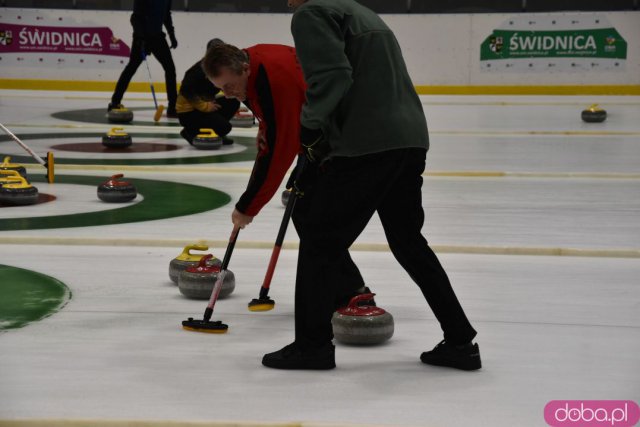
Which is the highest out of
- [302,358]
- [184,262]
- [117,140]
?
[302,358]

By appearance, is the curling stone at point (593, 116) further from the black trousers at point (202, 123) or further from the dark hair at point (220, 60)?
the dark hair at point (220, 60)

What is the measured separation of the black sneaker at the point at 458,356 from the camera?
368cm

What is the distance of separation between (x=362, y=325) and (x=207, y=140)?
679 centimetres

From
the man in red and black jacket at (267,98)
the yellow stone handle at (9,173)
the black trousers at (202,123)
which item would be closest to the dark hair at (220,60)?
the man in red and black jacket at (267,98)

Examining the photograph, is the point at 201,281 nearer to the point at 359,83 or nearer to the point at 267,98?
the point at 267,98

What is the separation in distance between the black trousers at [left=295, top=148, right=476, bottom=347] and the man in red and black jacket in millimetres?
105

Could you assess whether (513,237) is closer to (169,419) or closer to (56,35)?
(169,419)

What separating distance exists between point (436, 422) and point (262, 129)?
1.20m

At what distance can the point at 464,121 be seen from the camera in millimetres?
14070

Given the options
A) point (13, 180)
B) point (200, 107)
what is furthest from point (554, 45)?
point (13, 180)

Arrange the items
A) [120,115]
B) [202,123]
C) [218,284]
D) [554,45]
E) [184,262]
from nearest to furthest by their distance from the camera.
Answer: [218,284], [184,262], [202,123], [120,115], [554,45]

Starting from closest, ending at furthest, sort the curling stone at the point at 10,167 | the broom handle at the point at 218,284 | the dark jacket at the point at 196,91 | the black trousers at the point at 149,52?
the broom handle at the point at 218,284
the curling stone at the point at 10,167
the dark jacket at the point at 196,91
the black trousers at the point at 149,52

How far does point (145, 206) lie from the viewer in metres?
7.09

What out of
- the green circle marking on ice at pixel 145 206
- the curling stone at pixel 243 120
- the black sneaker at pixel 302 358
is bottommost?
the curling stone at pixel 243 120
